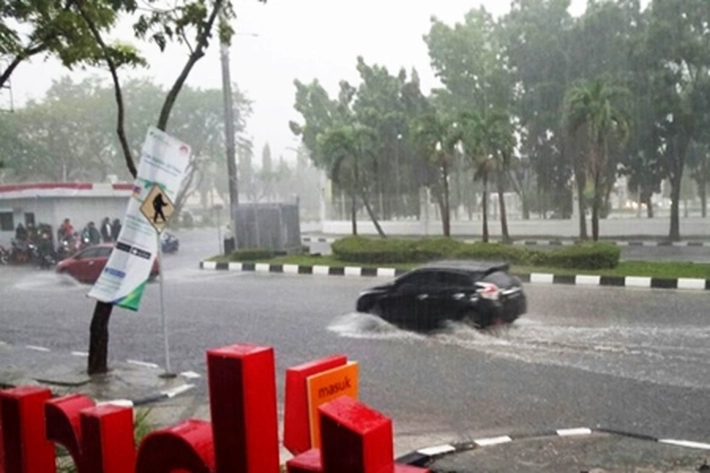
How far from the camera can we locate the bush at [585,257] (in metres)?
6.21

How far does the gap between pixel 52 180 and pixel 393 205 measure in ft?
9.54

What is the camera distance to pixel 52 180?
5523 mm

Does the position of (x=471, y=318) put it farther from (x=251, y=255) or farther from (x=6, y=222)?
(x=6, y=222)

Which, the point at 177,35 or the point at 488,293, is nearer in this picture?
the point at 177,35

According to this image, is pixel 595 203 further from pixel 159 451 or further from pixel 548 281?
pixel 159 451

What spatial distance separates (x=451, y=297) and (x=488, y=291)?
254 mm

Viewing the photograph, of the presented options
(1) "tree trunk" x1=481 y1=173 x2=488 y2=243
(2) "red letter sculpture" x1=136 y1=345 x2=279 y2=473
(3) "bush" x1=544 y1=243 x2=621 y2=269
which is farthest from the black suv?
(2) "red letter sculpture" x1=136 y1=345 x2=279 y2=473

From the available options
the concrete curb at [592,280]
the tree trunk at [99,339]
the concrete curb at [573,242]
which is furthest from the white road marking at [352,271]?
the tree trunk at [99,339]

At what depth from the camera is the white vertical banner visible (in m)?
4.16

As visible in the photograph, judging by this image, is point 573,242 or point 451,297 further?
point 573,242

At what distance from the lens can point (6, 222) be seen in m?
5.49

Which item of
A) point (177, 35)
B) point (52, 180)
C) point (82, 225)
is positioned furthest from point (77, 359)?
point (177, 35)

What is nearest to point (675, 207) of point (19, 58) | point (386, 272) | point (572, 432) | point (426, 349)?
point (386, 272)

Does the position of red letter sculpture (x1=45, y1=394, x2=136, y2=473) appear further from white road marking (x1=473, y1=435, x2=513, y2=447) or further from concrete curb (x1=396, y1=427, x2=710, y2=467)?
white road marking (x1=473, y1=435, x2=513, y2=447)
